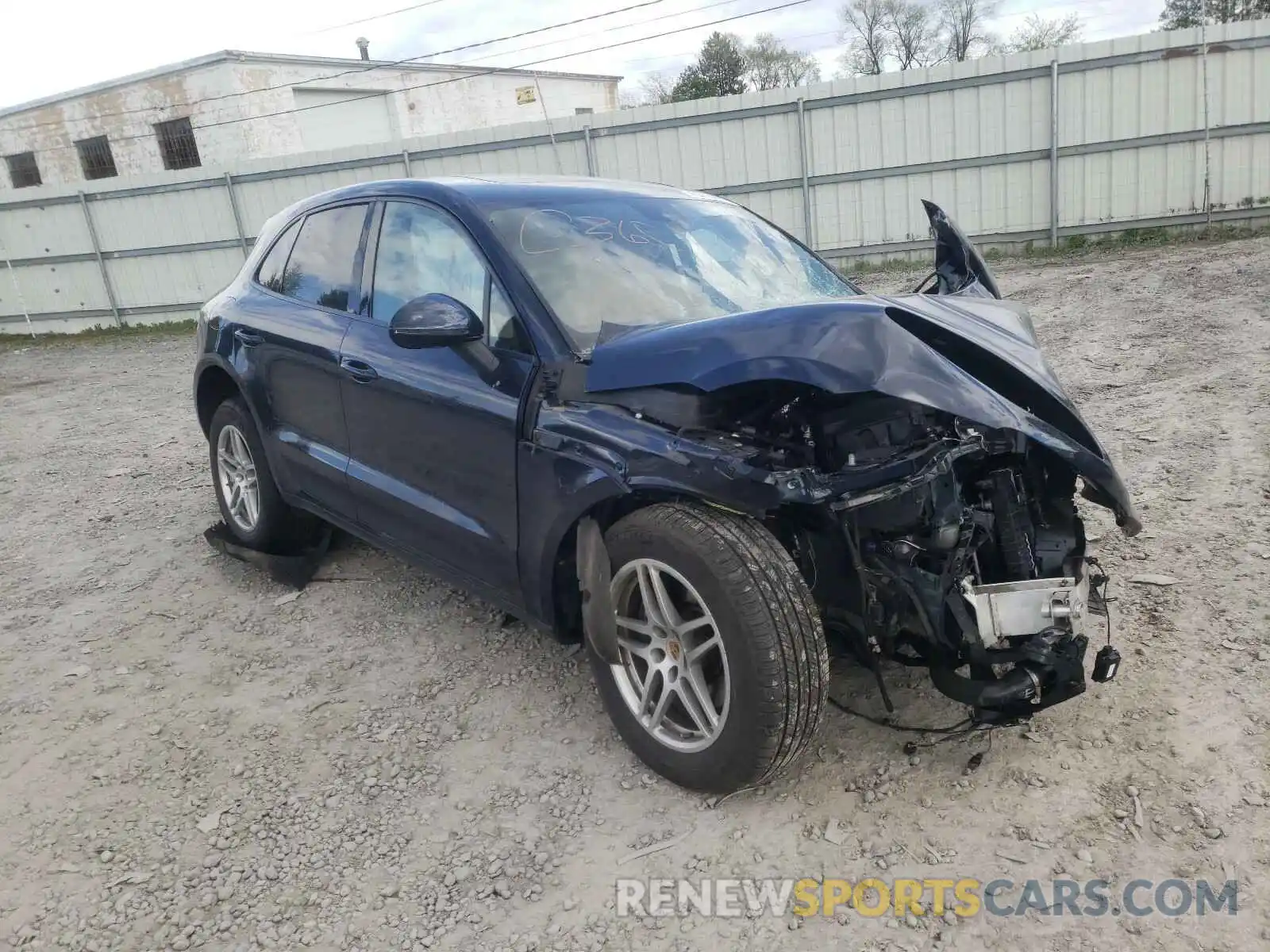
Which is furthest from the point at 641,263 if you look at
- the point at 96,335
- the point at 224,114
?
the point at 224,114

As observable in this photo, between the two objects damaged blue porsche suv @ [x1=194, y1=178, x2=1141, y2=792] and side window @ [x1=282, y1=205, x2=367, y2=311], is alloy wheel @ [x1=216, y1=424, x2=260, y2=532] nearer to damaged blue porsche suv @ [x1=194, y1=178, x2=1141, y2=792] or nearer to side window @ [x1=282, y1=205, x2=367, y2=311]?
side window @ [x1=282, y1=205, x2=367, y2=311]

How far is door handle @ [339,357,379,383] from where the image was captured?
3.45 meters

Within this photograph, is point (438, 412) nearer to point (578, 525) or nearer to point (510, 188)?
point (578, 525)

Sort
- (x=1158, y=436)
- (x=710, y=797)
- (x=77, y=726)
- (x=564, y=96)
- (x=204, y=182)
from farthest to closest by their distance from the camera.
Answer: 1. (x=564, y=96)
2. (x=204, y=182)
3. (x=1158, y=436)
4. (x=77, y=726)
5. (x=710, y=797)

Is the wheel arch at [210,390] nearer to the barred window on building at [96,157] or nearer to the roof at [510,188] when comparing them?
the roof at [510,188]

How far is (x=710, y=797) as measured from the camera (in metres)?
2.66

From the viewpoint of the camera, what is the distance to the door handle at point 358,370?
11.3 feet

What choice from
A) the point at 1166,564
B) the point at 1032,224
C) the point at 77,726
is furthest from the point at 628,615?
the point at 1032,224

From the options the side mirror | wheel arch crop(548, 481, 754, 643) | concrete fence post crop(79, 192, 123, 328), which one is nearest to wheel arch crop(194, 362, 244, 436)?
the side mirror

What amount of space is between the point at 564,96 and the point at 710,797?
32994 mm

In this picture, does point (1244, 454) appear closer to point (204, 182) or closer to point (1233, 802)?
point (1233, 802)

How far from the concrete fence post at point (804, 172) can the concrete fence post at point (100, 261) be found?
12.9 m

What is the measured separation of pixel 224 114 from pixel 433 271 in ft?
77.4

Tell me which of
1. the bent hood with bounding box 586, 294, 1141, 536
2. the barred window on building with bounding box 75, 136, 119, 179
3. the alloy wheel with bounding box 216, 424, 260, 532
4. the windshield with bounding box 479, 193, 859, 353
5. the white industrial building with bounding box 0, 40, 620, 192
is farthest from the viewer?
the barred window on building with bounding box 75, 136, 119, 179
